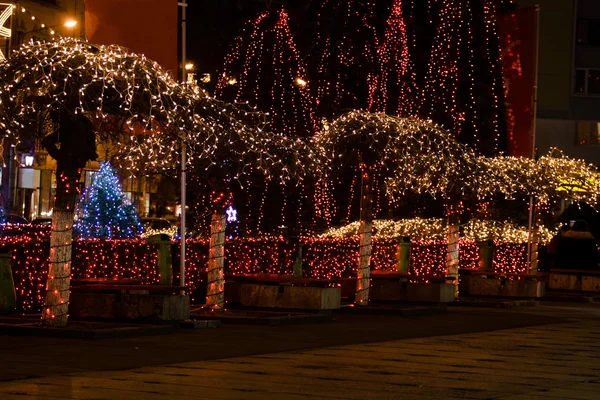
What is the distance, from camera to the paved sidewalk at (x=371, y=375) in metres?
12.4

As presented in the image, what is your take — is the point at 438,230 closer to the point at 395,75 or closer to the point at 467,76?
the point at 395,75

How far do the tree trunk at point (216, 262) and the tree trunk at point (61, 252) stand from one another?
13.1 ft

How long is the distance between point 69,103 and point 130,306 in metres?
3.64

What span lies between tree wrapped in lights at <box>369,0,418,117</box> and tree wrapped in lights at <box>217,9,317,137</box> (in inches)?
89.4

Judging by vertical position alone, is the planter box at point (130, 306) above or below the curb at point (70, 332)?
above

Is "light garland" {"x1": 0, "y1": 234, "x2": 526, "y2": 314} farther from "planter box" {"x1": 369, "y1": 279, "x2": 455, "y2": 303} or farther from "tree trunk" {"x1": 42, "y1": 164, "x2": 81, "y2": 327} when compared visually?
"tree trunk" {"x1": 42, "y1": 164, "x2": 81, "y2": 327}

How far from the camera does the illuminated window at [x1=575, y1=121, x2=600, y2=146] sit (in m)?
70.5

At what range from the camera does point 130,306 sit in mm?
19438

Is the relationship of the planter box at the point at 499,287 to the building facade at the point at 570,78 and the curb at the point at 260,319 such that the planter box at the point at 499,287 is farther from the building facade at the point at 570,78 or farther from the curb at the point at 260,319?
the building facade at the point at 570,78

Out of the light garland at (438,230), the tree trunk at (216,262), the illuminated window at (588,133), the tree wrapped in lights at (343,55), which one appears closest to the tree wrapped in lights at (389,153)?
the tree trunk at (216,262)

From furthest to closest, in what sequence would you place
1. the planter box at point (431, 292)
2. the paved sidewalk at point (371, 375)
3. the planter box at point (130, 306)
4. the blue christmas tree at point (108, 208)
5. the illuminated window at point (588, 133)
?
the illuminated window at point (588, 133) → the blue christmas tree at point (108, 208) → the planter box at point (431, 292) → the planter box at point (130, 306) → the paved sidewalk at point (371, 375)

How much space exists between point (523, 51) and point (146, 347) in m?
16.8

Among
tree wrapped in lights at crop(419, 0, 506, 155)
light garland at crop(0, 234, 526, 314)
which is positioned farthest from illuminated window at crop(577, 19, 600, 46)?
light garland at crop(0, 234, 526, 314)

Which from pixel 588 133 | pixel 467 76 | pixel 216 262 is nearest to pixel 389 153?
pixel 216 262
